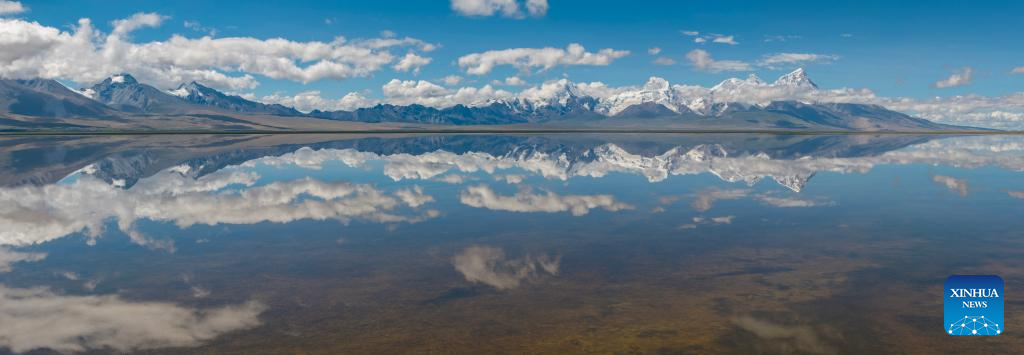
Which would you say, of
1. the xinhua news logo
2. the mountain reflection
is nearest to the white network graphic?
the xinhua news logo

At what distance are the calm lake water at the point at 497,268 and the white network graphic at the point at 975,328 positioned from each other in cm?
38

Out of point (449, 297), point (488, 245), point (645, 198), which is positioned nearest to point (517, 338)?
point (449, 297)

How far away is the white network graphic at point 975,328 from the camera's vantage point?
687 inches

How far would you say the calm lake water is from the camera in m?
17.5

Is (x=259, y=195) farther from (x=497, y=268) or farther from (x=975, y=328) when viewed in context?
(x=975, y=328)

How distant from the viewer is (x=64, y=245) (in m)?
30.1

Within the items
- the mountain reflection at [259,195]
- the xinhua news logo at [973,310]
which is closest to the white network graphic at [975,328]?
the xinhua news logo at [973,310]

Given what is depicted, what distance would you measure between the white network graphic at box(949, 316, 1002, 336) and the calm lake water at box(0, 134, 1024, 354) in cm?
38

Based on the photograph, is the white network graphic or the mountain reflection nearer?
the white network graphic

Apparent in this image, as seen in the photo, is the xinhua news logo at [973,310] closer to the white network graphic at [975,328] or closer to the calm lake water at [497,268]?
the white network graphic at [975,328]

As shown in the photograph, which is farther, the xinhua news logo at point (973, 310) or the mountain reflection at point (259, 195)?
the mountain reflection at point (259, 195)

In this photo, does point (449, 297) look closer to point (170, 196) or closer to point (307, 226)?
point (307, 226)

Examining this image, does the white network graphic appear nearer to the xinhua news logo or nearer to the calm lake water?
the xinhua news logo

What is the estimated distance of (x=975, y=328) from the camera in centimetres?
1748
